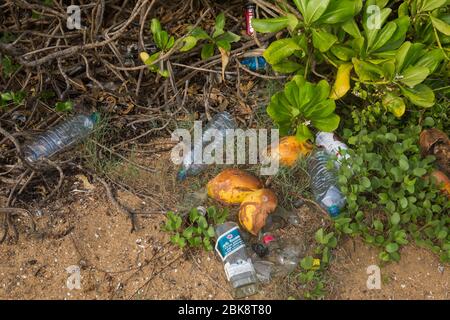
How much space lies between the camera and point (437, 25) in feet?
6.20

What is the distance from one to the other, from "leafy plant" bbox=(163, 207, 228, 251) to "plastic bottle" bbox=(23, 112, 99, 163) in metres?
0.58

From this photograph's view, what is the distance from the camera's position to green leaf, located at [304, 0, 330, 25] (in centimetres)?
181

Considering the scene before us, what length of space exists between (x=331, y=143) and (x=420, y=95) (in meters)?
0.35

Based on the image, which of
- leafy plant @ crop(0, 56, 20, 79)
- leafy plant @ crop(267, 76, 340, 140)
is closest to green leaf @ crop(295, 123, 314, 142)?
leafy plant @ crop(267, 76, 340, 140)

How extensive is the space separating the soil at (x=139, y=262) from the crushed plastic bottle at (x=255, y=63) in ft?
1.91

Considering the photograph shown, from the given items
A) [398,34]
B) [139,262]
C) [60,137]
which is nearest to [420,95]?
[398,34]

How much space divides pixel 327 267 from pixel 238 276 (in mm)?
297

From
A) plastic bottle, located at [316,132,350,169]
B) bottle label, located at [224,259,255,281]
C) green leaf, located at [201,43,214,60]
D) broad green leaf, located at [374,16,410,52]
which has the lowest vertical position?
bottle label, located at [224,259,255,281]

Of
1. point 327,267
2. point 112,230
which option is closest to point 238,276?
point 327,267

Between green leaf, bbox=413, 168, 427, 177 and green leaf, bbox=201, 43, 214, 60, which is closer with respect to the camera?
green leaf, bbox=413, 168, 427, 177

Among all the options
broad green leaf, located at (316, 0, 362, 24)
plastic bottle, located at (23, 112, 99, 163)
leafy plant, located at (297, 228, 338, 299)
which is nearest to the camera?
leafy plant, located at (297, 228, 338, 299)

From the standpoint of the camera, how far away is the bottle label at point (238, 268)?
5.89 feet

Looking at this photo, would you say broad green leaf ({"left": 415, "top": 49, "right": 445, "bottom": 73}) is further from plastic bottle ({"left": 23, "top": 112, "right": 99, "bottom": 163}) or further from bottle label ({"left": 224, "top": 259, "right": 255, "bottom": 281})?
plastic bottle ({"left": 23, "top": 112, "right": 99, "bottom": 163})

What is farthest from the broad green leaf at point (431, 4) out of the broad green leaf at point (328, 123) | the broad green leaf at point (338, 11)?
the broad green leaf at point (328, 123)
